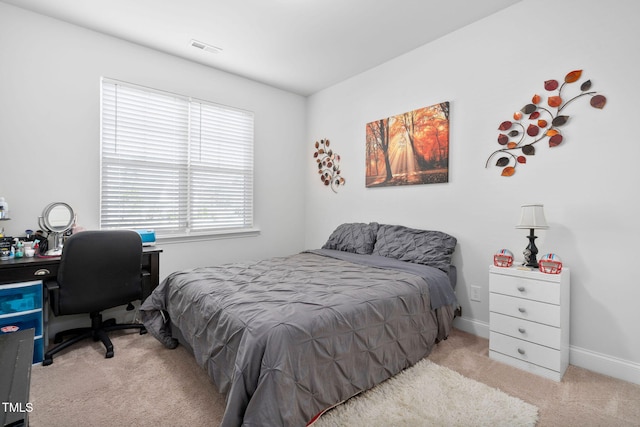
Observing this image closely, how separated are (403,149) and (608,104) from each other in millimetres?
1591

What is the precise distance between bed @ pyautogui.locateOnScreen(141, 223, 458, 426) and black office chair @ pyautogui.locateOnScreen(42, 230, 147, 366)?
26cm

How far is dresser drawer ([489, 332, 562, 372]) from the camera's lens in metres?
2.00

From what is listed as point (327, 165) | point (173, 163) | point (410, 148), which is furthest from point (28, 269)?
point (410, 148)

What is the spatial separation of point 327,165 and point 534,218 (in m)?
2.59

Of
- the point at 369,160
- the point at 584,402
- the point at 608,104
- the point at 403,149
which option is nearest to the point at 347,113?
the point at 369,160

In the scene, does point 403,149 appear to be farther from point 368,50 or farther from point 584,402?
point 584,402

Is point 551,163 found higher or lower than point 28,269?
higher

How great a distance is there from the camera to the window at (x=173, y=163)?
9.89 ft

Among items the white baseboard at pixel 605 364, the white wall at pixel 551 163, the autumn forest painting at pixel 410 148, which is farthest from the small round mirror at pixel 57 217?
the white baseboard at pixel 605 364

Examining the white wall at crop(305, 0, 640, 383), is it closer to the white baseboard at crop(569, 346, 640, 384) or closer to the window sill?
the white baseboard at crop(569, 346, 640, 384)

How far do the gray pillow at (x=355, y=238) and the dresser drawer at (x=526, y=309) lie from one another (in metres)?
1.27

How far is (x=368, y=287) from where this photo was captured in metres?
2.04

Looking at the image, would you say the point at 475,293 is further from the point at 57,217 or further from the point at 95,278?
the point at 57,217

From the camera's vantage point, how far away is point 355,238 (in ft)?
11.2
